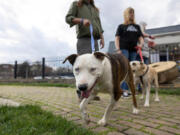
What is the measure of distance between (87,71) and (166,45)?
10225mm

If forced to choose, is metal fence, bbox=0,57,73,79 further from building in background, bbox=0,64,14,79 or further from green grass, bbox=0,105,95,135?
green grass, bbox=0,105,95,135

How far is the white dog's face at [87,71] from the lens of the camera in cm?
165

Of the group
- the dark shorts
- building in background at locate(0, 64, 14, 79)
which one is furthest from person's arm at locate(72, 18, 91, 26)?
building in background at locate(0, 64, 14, 79)

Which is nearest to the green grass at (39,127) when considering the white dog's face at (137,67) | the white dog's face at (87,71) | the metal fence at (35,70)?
the white dog's face at (87,71)

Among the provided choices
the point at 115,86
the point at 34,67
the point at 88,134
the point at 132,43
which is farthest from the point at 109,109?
the point at 34,67

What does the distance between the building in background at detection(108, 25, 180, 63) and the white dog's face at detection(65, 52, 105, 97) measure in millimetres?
7921

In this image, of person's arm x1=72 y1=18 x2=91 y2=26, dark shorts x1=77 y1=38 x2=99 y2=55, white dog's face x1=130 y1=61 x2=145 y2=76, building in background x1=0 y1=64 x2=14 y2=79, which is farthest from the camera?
building in background x1=0 y1=64 x2=14 y2=79

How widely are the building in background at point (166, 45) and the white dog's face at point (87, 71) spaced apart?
312 inches

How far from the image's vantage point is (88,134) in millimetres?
1617

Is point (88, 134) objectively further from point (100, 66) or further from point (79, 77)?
point (100, 66)

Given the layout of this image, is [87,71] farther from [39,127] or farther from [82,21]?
[82,21]

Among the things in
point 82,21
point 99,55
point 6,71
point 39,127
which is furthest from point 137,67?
point 6,71

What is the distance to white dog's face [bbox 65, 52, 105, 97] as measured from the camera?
5.43 ft

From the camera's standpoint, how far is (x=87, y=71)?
69.7 inches
